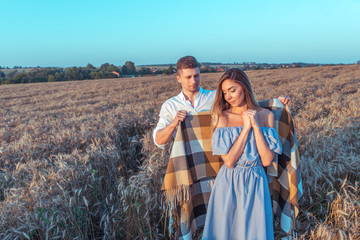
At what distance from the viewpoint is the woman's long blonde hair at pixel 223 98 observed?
223 centimetres

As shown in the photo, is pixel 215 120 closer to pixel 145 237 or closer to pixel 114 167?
pixel 145 237

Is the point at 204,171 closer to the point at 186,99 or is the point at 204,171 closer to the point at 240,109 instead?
the point at 240,109

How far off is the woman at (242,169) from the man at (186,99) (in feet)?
2.16

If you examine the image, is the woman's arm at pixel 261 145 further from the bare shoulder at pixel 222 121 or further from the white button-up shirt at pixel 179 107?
the white button-up shirt at pixel 179 107

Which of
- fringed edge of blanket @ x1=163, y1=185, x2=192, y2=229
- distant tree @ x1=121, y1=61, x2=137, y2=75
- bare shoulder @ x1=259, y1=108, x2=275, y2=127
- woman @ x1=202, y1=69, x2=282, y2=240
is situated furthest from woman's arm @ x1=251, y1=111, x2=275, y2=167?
distant tree @ x1=121, y1=61, x2=137, y2=75

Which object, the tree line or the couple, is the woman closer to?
the couple

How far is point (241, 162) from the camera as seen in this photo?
2281 mm

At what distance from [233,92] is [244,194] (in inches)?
37.6

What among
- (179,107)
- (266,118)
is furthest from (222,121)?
(179,107)

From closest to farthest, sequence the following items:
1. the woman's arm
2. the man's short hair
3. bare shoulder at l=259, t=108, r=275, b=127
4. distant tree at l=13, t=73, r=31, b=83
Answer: the woman's arm < bare shoulder at l=259, t=108, r=275, b=127 < the man's short hair < distant tree at l=13, t=73, r=31, b=83

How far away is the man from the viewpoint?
2.85 meters

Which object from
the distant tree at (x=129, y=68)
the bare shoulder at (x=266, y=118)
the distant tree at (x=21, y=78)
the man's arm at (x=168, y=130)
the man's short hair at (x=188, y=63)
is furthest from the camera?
the distant tree at (x=129, y=68)

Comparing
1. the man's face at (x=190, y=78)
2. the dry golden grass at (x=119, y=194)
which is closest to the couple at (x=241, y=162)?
the man's face at (x=190, y=78)

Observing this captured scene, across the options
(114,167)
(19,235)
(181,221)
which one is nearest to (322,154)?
(181,221)
